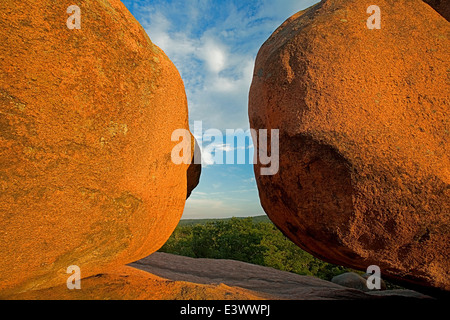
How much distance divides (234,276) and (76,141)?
151 inches

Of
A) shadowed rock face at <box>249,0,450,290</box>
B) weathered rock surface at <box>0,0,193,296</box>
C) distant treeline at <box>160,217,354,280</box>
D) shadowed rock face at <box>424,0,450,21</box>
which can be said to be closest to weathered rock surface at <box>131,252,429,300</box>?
shadowed rock face at <box>249,0,450,290</box>

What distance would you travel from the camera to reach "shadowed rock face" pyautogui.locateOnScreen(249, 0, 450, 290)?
8.60 feet

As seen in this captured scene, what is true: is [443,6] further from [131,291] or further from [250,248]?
[250,248]

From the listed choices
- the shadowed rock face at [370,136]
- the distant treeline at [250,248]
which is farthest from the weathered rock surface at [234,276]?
the distant treeline at [250,248]

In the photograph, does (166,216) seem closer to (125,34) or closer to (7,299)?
→ (7,299)

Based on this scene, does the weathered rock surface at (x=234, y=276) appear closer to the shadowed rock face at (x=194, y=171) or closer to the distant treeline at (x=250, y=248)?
the shadowed rock face at (x=194, y=171)

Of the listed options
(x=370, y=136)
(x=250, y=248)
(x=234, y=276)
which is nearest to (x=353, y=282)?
(x=250, y=248)

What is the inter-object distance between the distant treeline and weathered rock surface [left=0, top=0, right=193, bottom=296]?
591 centimetres

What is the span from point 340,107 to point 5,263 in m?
3.08

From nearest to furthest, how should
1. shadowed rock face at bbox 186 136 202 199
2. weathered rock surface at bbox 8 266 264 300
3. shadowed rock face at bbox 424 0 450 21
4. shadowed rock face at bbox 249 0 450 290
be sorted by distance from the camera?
weathered rock surface at bbox 8 266 264 300 → shadowed rock face at bbox 249 0 450 290 → shadowed rock face at bbox 424 0 450 21 → shadowed rock face at bbox 186 136 202 199

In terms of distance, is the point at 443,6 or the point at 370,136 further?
the point at 443,6

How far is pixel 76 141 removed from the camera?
2244 mm

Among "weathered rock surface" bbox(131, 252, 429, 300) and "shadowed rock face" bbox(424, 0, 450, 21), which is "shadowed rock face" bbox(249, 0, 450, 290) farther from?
"weathered rock surface" bbox(131, 252, 429, 300)

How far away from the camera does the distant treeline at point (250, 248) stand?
830 cm
